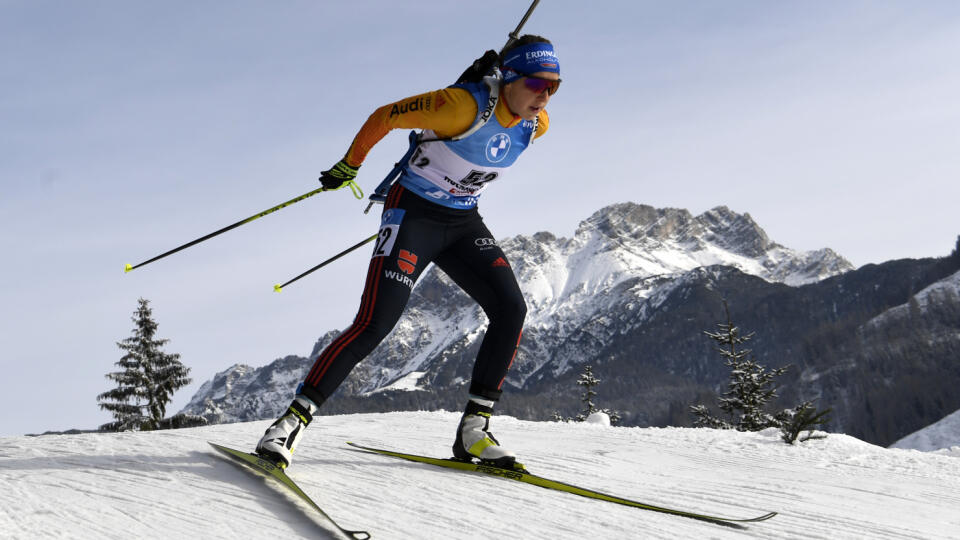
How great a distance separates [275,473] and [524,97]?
7.37 feet

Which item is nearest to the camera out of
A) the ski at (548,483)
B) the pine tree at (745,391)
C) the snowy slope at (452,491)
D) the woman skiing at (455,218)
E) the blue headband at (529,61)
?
the snowy slope at (452,491)

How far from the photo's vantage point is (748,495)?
3797mm

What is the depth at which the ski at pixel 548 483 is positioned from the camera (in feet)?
10.6

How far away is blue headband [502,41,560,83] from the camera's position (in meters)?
4.04

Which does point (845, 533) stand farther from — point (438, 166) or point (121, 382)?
point (121, 382)

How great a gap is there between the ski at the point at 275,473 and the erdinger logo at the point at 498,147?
192 centimetres

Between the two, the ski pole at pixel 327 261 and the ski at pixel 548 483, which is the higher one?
the ski pole at pixel 327 261

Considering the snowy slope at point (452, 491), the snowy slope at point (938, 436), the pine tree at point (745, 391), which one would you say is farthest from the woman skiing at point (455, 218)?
the snowy slope at point (938, 436)

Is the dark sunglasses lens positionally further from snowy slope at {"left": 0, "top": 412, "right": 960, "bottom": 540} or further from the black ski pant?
snowy slope at {"left": 0, "top": 412, "right": 960, "bottom": 540}

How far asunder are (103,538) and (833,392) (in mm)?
182373

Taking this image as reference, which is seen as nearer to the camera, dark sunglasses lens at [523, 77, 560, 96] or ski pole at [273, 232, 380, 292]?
dark sunglasses lens at [523, 77, 560, 96]

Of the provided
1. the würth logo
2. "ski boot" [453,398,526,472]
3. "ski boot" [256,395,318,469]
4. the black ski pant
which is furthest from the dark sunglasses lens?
"ski boot" [256,395,318,469]

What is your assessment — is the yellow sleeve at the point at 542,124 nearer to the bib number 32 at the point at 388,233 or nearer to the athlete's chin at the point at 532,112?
the athlete's chin at the point at 532,112

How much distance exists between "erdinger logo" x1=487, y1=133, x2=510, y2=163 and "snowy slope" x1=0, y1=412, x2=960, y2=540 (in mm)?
1685
